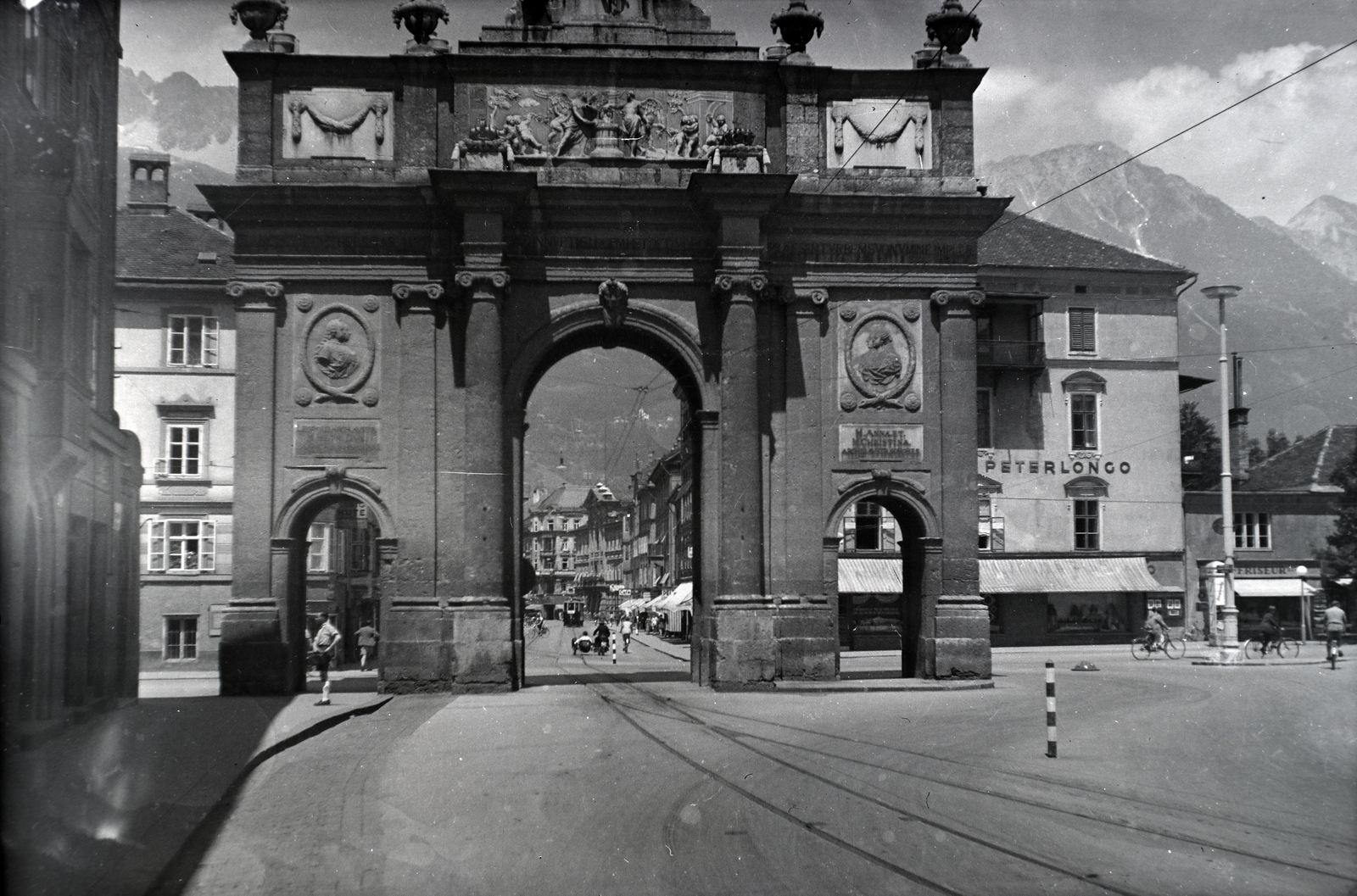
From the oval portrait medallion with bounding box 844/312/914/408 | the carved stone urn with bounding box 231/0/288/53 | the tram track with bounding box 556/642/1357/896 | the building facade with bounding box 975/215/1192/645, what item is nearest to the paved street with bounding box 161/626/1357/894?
the tram track with bounding box 556/642/1357/896

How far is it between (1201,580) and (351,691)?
3536 centimetres

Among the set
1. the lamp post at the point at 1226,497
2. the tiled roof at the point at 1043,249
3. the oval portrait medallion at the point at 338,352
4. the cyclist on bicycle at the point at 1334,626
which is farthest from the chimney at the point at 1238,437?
the oval portrait medallion at the point at 338,352

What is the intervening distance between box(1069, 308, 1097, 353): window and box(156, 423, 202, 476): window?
35.2m

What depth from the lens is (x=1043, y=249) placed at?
4850 cm

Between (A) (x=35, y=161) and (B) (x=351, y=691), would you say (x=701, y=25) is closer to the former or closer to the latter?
(B) (x=351, y=691)

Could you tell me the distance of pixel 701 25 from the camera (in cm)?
2770

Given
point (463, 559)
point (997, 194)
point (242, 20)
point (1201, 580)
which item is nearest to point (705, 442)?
point (463, 559)

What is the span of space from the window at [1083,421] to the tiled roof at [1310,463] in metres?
17.0

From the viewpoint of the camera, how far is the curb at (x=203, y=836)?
867cm

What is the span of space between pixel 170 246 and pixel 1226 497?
2610 centimetres

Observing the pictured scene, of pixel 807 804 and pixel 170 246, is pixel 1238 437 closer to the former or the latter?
pixel 170 246

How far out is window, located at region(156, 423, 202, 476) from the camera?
806 inches

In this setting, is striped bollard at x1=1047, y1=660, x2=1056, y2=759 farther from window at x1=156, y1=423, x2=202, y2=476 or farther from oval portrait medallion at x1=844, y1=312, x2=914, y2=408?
window at x1=156, y1=423, x2=202, y2=476

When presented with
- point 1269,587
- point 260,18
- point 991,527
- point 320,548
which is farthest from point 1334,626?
point 260,18
